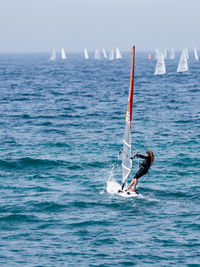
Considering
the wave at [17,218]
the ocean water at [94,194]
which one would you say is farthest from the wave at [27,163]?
the wave at [17,218]

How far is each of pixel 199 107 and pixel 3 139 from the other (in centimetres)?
2880

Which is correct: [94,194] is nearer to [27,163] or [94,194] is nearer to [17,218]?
[17,218]

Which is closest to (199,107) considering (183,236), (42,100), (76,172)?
(42,100)

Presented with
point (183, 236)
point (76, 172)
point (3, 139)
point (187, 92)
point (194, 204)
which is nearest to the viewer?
point (183, 236)

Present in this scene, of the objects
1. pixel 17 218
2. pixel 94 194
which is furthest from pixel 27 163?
pixel 17 218

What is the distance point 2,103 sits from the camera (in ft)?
217

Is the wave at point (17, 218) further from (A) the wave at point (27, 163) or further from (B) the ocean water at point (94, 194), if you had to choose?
(A) the wave at point (27, 163)

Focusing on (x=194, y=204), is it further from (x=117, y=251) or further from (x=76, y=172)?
(x=76, y=172)

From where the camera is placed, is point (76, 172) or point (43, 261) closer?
point (43, 261)

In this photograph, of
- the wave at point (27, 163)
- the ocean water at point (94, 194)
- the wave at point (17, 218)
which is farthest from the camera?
the wave at point (27, 163)

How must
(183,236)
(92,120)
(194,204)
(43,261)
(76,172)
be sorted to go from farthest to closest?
(92,120) → (76,172) → (194,204) → (183,236) → (43,261)

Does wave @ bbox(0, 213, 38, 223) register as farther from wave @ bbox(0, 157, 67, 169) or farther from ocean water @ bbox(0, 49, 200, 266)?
wave @ bbox(0, 157, 67, 169)

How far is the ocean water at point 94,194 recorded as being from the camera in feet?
62.4

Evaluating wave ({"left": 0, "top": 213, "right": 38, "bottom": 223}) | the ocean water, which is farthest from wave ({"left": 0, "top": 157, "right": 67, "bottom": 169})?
wave ({"left": 0, "top": 213, "right": 38, "bottom": 223})
